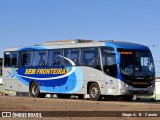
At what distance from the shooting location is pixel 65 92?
31.9 metres

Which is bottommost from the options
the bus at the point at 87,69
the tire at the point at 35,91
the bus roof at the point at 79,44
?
the tire at the point at 35,91

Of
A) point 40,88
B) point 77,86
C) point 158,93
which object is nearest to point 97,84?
point 77,86

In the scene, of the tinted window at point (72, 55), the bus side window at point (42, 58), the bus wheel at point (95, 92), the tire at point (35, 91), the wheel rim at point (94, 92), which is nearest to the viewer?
the bus wheel at point (95, 92)

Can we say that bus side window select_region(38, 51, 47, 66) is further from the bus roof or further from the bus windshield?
the bus windshield

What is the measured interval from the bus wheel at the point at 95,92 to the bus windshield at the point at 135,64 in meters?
1.91

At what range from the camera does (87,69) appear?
98.2ft

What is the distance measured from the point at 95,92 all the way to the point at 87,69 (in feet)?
4.61

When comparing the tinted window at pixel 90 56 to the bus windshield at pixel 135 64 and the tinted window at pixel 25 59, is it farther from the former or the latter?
the tinted window at pixel 25 59

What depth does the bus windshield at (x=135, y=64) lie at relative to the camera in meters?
28.5

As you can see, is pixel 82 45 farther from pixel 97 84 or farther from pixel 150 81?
pixel 150 81

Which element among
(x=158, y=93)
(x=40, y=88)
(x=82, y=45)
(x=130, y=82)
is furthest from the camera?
(x=158, y=93)

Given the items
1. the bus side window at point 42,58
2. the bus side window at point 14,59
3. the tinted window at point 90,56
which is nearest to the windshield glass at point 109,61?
the tinted window at point 90,56

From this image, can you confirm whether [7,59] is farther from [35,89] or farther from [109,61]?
[109,61]

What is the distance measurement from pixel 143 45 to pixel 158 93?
1715 centimetres
